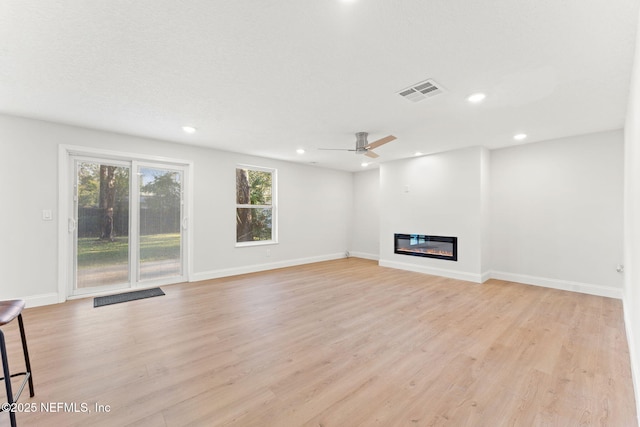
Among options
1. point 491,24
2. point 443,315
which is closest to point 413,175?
point 443,315

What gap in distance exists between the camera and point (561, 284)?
4.33 meters

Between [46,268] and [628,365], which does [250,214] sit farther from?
[628,365]

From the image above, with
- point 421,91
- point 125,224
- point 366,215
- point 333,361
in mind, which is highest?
point 421,91

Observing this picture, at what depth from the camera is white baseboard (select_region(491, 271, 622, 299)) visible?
393 centimetres

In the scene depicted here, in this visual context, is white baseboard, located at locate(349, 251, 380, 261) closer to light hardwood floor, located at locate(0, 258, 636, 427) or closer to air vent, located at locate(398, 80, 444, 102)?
light hardwood floor, located at locate(0, 258, 636, 427)

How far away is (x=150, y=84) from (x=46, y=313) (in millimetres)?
3046

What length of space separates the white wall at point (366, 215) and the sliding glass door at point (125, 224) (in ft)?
14.9

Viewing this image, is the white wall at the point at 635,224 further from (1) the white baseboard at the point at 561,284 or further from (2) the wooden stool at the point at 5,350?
(2) the wooden stool at the point at 5,350

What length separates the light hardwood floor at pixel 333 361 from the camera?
1.65m

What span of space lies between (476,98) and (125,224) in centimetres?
513

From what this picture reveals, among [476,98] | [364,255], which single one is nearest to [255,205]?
[364,255]

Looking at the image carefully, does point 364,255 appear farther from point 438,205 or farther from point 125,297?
point 125,297

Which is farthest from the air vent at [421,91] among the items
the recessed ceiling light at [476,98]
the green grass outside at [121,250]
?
the green grass outside at [121,250]

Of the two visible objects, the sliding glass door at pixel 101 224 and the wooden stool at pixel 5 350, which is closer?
the wooden stool at pixel 5 350
